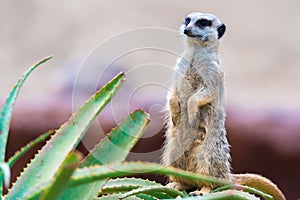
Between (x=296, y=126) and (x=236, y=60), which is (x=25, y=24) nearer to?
(x=236, y=60)

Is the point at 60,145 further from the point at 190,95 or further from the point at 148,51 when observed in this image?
the point at 148,51

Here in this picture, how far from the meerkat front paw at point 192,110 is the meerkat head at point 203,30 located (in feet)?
0.55

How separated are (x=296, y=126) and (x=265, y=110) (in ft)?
1.28

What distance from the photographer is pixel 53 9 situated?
9.62 m

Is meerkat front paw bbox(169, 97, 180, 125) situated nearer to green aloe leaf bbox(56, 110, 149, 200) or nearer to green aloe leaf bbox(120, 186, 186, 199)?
green aloe leaf bbox(120, 186, 186, 199)

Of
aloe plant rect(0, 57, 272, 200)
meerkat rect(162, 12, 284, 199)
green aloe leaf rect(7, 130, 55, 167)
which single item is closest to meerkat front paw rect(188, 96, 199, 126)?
meerkat rect(162, 12, 284, 199)

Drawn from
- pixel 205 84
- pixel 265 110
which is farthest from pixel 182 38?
pixel 265 110

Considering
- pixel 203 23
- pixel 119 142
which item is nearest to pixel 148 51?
pixel 203 23

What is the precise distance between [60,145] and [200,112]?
41 centimetres

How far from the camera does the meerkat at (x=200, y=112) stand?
1524mm

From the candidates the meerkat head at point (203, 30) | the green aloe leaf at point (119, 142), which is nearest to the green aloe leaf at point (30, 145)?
the green aloe leaf at point (119, 142)

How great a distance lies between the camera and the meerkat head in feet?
5.24

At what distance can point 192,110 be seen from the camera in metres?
A: 1.51

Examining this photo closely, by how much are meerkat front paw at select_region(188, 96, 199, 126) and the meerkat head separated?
0.55 ft
